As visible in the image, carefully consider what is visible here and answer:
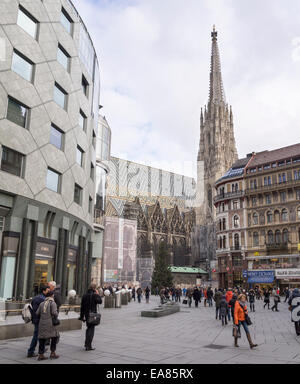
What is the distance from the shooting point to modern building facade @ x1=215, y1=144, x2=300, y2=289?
4734 centimetres

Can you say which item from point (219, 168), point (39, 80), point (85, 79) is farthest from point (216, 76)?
point (39, 80)

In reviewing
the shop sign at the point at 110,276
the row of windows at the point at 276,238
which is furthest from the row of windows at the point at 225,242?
the shop sign at the point at 110,276

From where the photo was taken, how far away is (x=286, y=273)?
4600 cm

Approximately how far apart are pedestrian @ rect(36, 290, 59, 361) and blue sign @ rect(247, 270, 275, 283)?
43.5m

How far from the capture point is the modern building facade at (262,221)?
47.3 metres

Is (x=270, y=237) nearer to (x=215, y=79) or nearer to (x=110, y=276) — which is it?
(x=110, y=276)

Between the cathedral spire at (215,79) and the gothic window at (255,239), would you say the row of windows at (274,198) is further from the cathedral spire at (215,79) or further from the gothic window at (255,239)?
the cathedral spire at (215,79)

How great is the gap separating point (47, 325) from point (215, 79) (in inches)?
4623

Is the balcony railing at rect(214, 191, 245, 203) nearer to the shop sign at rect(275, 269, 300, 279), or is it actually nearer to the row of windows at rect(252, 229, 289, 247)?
the row of windows at rect(252, 229, 289, 247)

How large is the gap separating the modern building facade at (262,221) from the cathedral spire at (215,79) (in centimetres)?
5957

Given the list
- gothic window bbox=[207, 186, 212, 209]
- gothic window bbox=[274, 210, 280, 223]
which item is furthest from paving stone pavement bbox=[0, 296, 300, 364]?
gothic window bbox=[207, 186, 212, 209]

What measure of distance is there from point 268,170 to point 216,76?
244 feet

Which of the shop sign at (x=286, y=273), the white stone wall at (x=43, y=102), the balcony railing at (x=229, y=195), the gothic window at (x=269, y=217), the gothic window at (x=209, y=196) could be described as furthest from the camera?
the gothic window at (x=209, y=196)
